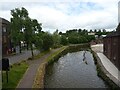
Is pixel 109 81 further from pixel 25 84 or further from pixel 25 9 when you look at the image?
pixel 25 9

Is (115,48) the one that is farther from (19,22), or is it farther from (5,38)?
(5,38)

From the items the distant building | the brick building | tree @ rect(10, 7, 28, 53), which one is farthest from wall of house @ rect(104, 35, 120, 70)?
the distant building

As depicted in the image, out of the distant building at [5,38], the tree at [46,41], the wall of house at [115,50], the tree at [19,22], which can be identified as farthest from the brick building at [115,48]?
the distant building at [5,38]

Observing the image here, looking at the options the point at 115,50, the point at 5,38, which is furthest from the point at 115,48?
the point at 5,38

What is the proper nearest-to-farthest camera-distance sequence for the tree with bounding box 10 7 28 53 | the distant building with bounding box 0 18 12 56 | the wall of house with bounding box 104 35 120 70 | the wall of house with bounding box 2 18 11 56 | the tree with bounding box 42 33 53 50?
1. the wall of house with bounding box 104 35 120 70
2. the tree with bounding box 10 7 28 53
3. the distant building with bounding box 0 18 12 56
4. the wall of house with bounding box 2 18 11 56
5. the tree with bounding box 42 33 53 50

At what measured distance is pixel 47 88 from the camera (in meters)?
25.9

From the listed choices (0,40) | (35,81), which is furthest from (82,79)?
(0,40)

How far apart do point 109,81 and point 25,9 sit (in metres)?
30.1

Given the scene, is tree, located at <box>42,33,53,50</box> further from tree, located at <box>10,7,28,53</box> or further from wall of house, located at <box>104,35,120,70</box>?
wall of house, located at <box>104,35,120,70</box>

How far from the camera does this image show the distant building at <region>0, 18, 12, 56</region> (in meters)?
59.2

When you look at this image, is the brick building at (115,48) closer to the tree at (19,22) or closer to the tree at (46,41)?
the tree at (19,22)

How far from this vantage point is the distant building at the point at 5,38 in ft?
194

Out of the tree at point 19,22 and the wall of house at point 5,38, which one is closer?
the tree at point 19,22

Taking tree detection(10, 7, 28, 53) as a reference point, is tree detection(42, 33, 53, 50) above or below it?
below
